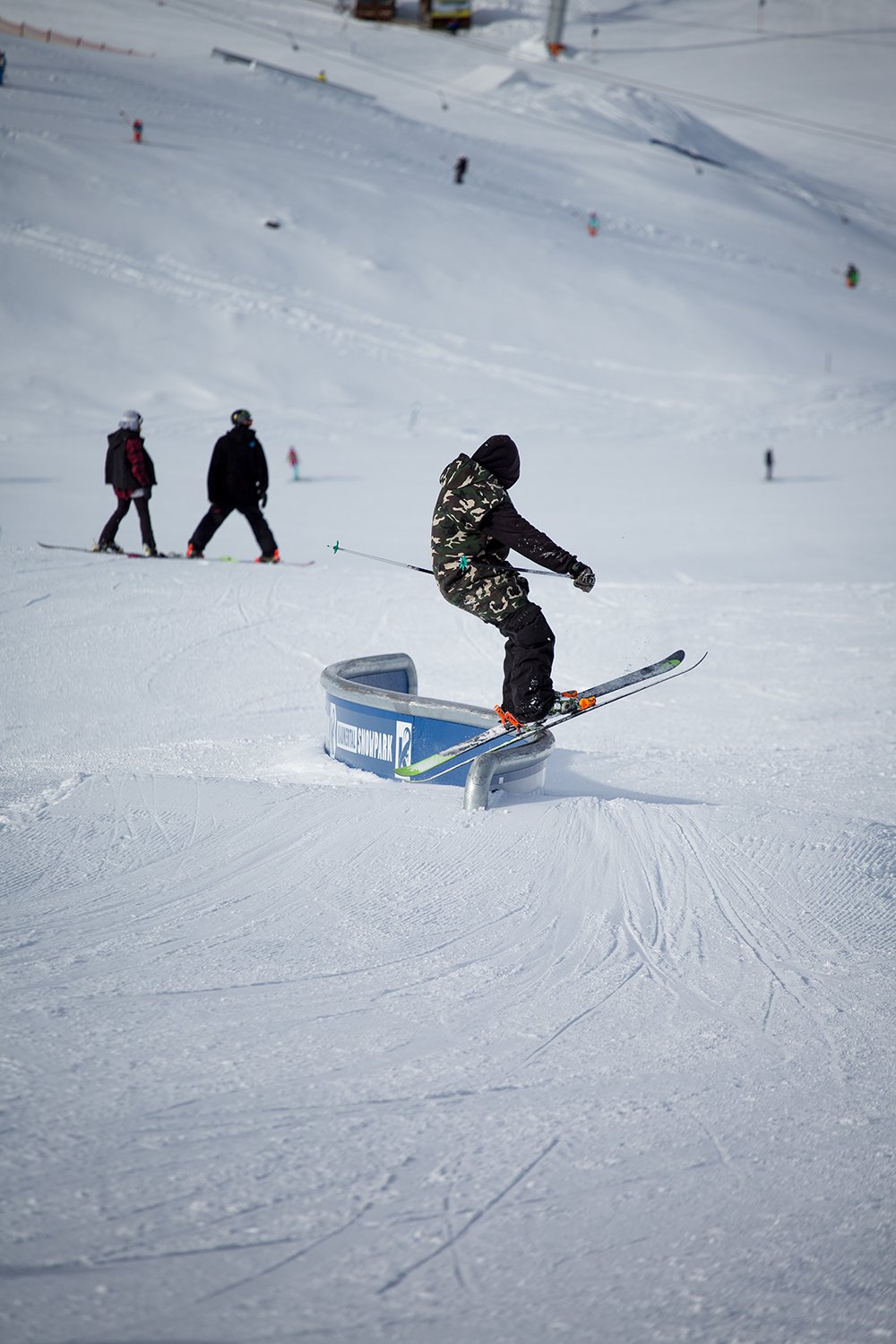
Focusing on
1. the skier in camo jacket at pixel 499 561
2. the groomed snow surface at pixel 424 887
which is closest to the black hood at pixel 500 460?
the skier in camo jacket at pixel 499 561

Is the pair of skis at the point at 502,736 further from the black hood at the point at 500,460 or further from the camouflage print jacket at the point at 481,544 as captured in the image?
the black hood at the point at 500,460

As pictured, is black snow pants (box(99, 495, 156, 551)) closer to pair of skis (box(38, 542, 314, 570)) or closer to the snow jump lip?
pair of skis (box(38, 542, 314, 570))

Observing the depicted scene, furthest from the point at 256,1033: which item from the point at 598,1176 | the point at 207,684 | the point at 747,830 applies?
the point at 207,684

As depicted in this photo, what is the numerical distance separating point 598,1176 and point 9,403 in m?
19.3

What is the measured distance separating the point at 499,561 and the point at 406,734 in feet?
3.19

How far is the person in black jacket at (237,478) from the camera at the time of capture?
10031 mm

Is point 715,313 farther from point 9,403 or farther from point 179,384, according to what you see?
point 9,403

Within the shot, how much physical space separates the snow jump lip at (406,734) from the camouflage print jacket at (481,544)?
0.56m

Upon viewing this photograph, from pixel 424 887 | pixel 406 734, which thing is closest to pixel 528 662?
pixel 406 734

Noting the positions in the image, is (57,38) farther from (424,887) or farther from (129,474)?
(424,887)

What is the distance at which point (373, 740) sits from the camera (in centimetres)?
545

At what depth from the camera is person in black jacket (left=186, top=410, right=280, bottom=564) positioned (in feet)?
32.9

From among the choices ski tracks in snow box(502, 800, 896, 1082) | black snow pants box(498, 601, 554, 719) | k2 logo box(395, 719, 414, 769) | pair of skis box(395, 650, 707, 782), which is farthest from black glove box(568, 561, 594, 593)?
k2 logo box(395, 719, 414, 769)

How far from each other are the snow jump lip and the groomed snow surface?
6.6 inches
